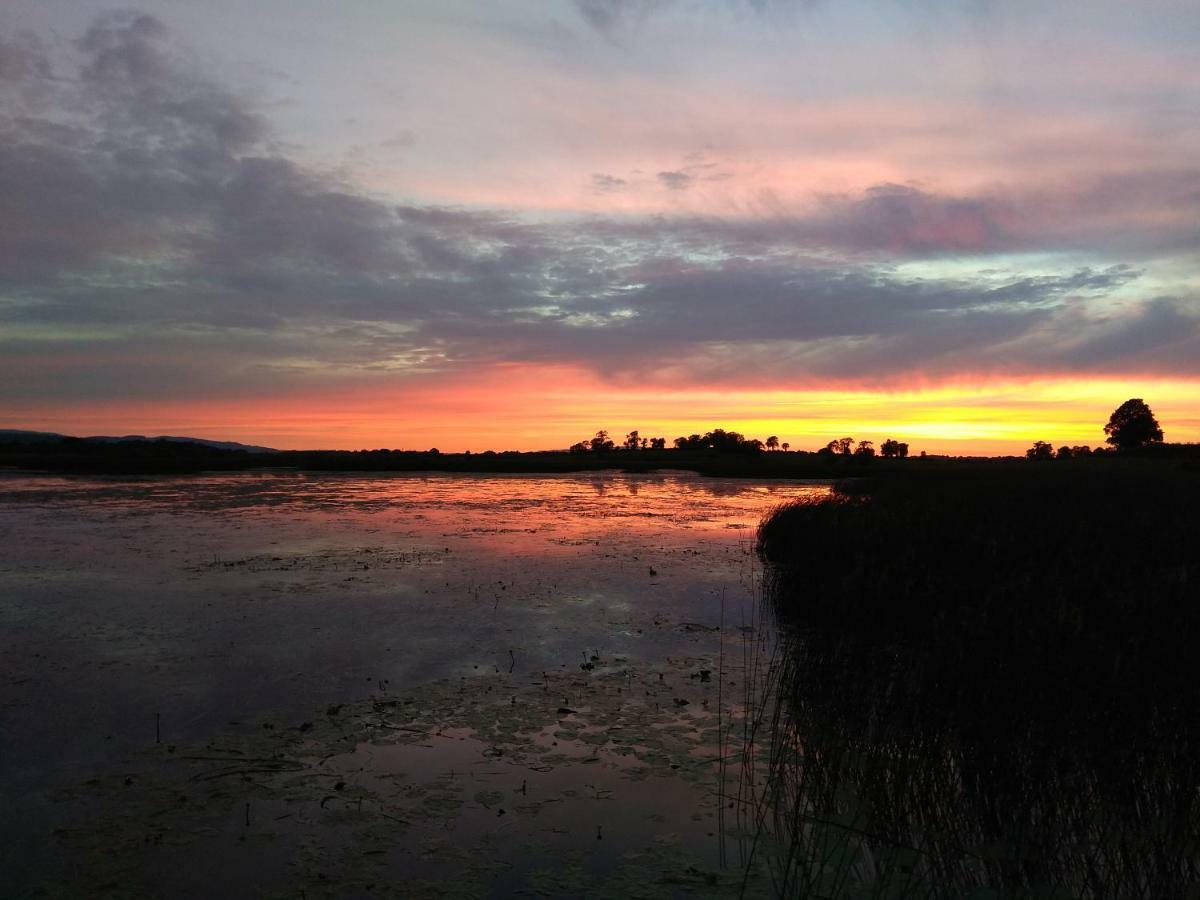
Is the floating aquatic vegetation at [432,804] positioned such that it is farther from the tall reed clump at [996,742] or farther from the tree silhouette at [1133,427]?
the tree silhouette at [1133,427]

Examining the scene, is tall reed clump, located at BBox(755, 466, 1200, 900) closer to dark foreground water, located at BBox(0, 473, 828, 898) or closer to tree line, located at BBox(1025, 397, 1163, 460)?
dark foreground water, located at BBox(0, 473, 828, 898)

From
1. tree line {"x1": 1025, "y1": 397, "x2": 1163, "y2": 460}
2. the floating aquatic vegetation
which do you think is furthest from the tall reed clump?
tree line {"x1": 1025, "y1": 397, "x2": 1163, "y2": 460}

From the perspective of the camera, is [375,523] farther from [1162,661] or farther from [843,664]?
[1162,661]

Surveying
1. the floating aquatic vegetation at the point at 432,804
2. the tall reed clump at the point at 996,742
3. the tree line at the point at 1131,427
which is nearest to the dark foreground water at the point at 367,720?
the floating aquatic vegetation at the point at 432,804

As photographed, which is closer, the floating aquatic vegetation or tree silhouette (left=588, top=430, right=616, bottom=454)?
the floating aquatic vegetation

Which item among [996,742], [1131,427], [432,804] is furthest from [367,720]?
[1131,427]

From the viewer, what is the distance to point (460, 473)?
61.3 meters

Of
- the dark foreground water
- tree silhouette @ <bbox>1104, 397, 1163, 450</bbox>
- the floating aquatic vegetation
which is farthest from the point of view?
tree silhouette @ <bbox>1104, 397, 1163, 450</bbox>

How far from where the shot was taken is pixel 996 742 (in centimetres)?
541

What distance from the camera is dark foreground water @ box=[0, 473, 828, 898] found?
4.99 metres

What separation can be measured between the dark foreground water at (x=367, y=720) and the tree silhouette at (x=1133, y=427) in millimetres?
72519

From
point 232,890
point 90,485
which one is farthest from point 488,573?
point 90,485

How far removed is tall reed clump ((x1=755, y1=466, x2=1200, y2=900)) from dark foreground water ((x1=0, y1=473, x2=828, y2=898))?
0.87 metres

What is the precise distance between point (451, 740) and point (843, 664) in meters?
4.08
